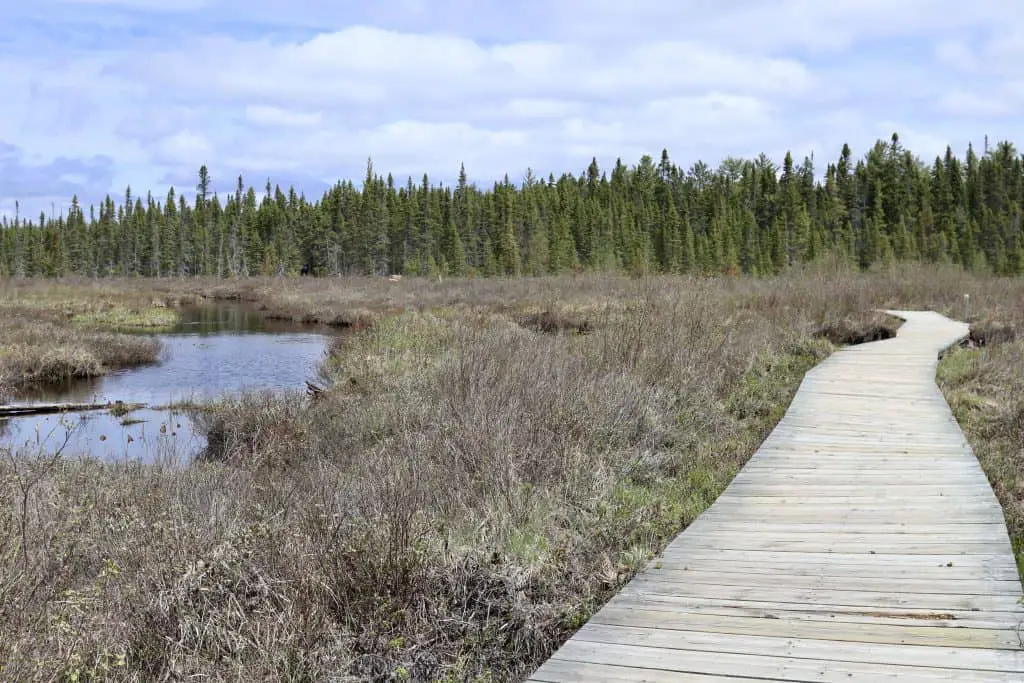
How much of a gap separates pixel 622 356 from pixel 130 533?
22.4ft

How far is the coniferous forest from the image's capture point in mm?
72125

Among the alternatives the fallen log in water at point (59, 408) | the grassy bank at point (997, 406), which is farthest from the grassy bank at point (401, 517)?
the fallen log in water at point (59, 408)

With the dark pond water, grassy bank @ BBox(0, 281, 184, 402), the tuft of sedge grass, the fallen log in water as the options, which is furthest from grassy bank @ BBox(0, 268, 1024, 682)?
the tuft of sedge grass

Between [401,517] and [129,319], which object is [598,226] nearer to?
[129,319]

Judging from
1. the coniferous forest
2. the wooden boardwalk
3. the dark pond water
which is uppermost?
the coniferous forest

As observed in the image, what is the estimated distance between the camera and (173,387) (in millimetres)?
16703

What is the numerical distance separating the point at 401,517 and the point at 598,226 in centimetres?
7553

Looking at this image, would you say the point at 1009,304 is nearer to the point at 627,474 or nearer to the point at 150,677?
the point at 627,474

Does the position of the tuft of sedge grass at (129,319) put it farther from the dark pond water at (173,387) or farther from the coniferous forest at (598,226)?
the coniferous forest at (598,226)

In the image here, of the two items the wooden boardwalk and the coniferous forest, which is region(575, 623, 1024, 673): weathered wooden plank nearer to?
the wooden boardwalk

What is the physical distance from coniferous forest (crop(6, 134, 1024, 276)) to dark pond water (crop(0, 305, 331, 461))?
4474 centimetres

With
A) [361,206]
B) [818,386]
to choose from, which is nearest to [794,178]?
[361,206]

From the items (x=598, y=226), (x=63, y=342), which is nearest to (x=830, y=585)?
(x=63, y=342)

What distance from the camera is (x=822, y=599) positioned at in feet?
13.8
